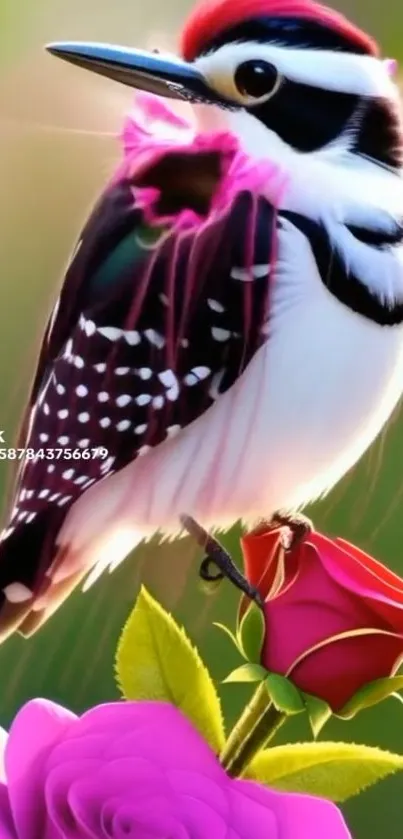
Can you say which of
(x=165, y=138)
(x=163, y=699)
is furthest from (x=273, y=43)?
(x=163, y=699)

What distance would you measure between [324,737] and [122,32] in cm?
47

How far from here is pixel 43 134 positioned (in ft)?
2.13

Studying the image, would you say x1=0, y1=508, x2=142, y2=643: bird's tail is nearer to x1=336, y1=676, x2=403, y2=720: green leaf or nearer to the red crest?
x1=336, y1=676, x2=403, y2=720: green leaf

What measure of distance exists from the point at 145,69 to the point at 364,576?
0.34m

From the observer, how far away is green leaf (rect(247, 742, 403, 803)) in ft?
2.21

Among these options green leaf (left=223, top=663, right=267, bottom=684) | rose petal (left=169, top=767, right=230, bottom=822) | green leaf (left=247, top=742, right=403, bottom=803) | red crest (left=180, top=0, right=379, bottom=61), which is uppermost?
red crest (left=180, top=0, right=379, bottom=61)

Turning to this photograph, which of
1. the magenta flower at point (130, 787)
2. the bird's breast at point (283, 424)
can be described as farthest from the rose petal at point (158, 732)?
the bird's breast at point (283, 424)

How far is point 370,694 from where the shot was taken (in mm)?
668

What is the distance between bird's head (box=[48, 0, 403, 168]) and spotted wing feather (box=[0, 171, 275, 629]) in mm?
53

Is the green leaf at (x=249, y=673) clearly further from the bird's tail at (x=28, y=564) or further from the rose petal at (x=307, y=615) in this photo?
the bird's tail at (x=28, y=564)

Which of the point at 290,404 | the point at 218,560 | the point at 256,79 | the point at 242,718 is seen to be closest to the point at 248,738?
the point at 242,718

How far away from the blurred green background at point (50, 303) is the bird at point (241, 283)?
0.04ft

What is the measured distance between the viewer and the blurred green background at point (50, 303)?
647 millimetres

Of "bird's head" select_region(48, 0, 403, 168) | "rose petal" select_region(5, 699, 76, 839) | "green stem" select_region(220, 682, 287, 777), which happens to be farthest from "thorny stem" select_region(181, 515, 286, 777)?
"bird's head" select_region(48, 0, 403, 168)
